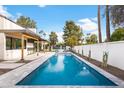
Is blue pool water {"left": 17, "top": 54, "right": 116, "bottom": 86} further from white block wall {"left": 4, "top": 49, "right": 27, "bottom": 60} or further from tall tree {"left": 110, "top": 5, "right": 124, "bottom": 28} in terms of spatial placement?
white block wall {"left": 4, "top": 49, "right": 27, "bottom": 60}

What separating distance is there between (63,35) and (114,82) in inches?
2036

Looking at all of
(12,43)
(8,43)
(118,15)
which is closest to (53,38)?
(12,43)

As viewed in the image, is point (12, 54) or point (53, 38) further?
point (53, 38)

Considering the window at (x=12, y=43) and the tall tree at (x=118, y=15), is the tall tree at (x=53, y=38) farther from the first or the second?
the tall tree at (x=118, y=15)

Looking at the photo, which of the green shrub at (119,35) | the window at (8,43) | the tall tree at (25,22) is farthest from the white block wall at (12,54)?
the tall tree at (25,22)

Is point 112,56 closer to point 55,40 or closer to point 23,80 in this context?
point 23,80

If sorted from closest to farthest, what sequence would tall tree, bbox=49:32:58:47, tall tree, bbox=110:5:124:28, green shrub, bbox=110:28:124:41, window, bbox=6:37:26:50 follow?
tall tree, bbox=110:5:124:28 → window, bbox=6:37:26:50 → green shrub, bbox=110:28:124:41 → tall tree, bbox=49:32:58:47

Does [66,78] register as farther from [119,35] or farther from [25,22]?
[25,22]

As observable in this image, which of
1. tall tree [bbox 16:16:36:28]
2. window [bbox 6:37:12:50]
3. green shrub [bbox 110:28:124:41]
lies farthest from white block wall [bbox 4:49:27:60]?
tall tree [bbox 16:16:36:28]

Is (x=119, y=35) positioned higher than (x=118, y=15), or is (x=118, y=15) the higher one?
(x=118, y=15)

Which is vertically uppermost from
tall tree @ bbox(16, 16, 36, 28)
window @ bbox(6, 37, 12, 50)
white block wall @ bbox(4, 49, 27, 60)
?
tall tree @ bbox(16, 16, 36, 28)
